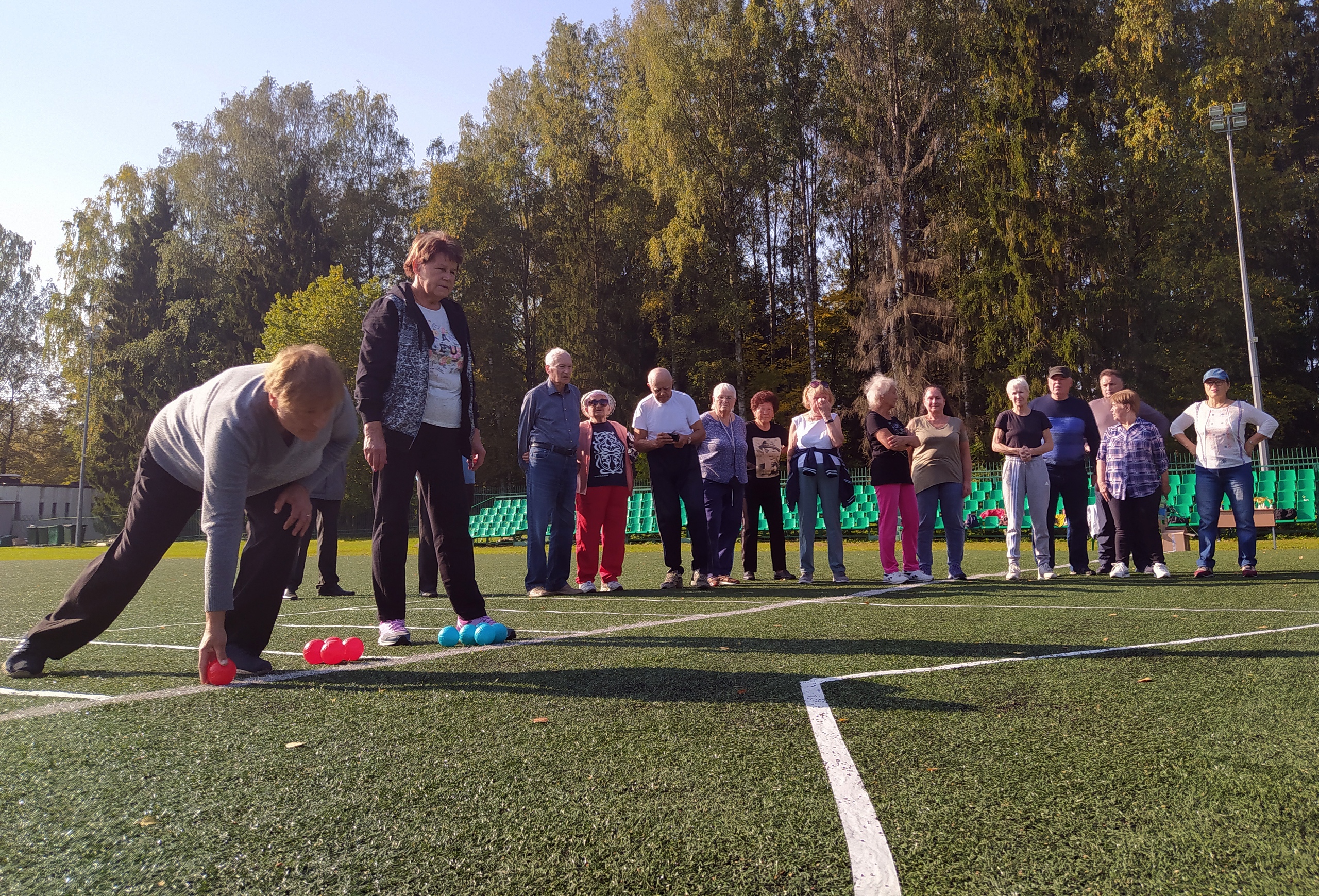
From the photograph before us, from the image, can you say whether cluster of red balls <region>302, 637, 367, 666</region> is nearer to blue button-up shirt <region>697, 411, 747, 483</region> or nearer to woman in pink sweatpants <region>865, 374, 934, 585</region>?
blue button-up shirt <region>697, 411, 747, 483</region>

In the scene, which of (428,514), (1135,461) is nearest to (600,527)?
(428,514)

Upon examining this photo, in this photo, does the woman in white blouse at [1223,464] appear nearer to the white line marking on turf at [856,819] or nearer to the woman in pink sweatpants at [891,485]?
the woman in pink sweatpants at [891,485]

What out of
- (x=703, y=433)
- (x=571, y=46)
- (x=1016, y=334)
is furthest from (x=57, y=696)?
(x=571, y=46)

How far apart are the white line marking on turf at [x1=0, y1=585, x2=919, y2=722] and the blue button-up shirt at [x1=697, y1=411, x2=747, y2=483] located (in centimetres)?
233

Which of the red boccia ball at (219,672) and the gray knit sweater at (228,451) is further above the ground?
the gray knit sweater at (228,451)

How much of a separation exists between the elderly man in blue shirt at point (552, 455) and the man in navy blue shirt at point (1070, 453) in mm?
4385

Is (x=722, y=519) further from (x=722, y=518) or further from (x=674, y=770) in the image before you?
(x=674, y=770)

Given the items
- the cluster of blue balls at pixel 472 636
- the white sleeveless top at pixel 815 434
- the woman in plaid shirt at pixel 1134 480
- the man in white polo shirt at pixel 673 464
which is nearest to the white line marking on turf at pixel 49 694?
the cluster of blue balls at pixel 472 636

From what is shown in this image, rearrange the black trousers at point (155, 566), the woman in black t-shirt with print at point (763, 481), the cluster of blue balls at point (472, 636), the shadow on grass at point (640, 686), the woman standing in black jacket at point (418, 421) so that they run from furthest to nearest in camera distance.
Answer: the woman in black t-shirt with print at point (763, 481), the cluster of blue balls at point (472, 636), the woman standing in black jacket at point (418, 421), the black trousers at point (155, 566), the shadow on grass at point (640, 686)

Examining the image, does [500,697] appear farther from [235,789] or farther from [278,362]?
[278,362]

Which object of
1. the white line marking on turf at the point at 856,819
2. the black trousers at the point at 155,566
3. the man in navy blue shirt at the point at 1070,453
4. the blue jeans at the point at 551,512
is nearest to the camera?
the white line marking on turf at the point at 856,819

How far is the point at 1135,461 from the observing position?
829cm

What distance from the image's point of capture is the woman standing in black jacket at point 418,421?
464 cm

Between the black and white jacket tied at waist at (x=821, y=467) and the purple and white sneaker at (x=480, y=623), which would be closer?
the purple and white sneaker at (x=480, y=623)
